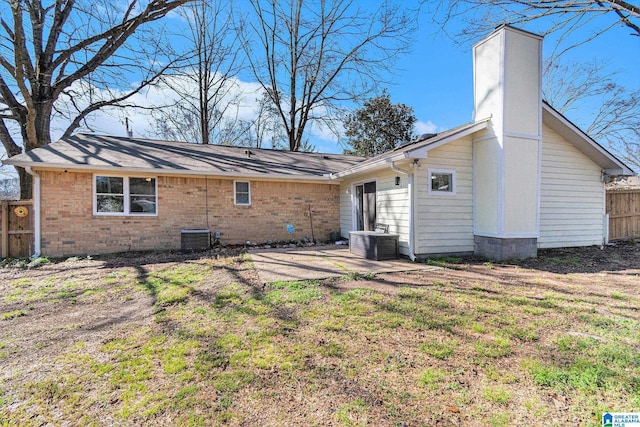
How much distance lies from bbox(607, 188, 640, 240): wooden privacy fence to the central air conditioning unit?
13426 millimetres

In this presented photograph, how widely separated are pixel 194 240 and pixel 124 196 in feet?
8.07

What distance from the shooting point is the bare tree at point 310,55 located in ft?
59.1

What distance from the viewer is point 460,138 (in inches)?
308

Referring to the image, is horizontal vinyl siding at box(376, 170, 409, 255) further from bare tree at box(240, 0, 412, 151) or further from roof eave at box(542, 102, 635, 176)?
bare tree at box(240, 0, 412, 151)

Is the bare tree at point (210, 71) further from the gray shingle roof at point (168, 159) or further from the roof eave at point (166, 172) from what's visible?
the roof eave at point (166, 172)

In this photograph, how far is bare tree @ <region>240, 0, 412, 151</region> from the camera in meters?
18.0

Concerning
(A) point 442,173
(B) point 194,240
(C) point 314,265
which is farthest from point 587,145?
(B) point 194,240

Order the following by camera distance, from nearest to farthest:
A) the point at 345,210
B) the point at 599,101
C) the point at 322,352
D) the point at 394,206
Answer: the point at 322,352, the point at 394,206, the point at 345,210, the point at 599,101

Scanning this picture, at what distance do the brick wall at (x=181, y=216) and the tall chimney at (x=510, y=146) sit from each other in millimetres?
5520

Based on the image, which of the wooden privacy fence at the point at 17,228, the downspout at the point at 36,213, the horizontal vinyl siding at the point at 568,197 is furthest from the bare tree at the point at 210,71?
the horizontal vinyl siding at the point at 568,197

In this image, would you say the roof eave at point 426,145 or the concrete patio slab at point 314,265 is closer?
the concrete patio slab at point 314,265

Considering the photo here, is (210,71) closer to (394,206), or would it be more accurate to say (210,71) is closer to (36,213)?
(36,213)

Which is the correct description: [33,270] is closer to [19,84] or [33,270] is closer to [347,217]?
[19,84]

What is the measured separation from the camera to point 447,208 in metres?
7.74
